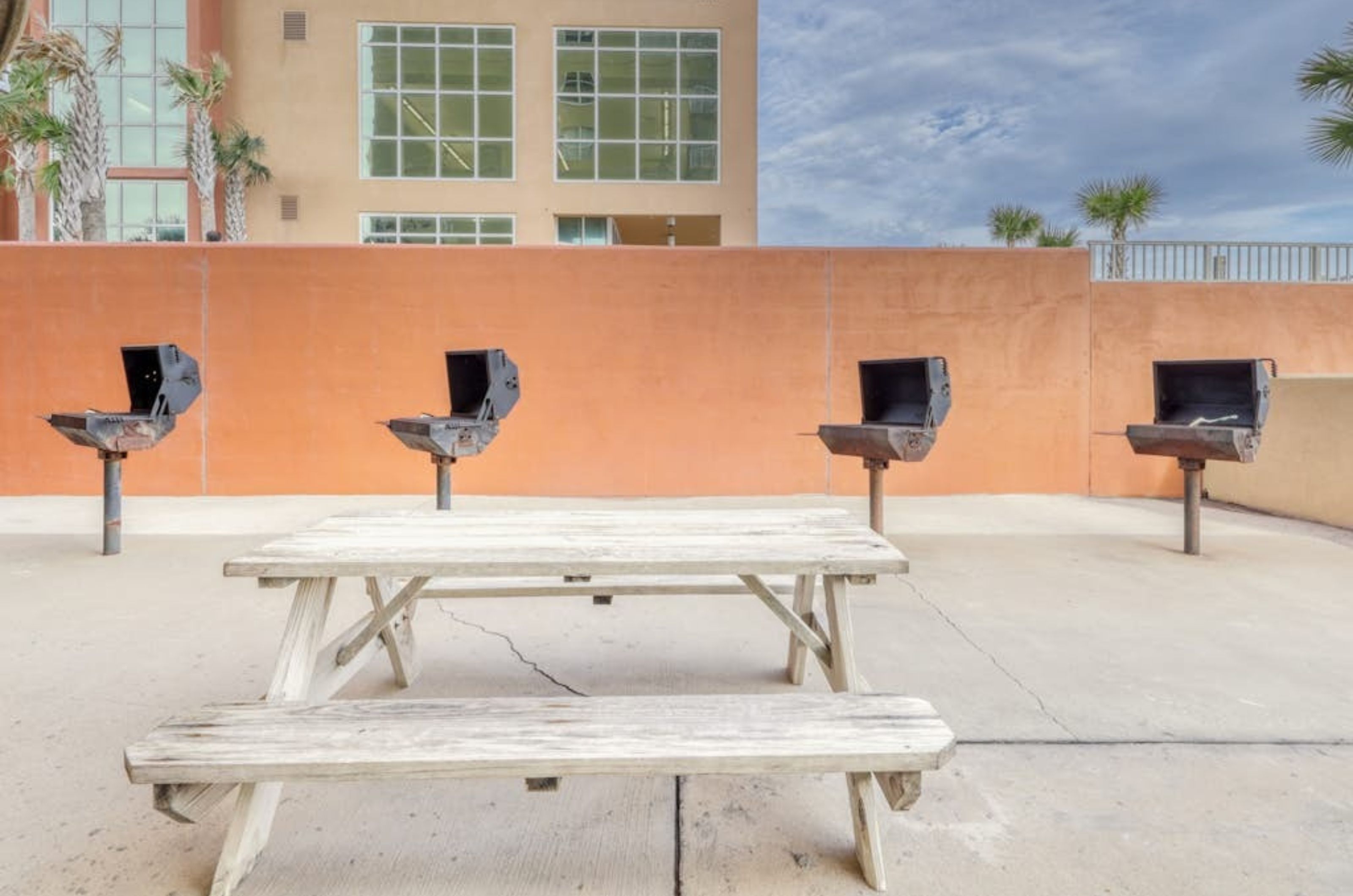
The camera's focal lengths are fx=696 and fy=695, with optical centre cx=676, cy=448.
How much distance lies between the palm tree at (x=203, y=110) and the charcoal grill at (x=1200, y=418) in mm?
16937

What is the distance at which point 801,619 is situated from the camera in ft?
7.60

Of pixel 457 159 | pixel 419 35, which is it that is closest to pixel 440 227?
pixel 457 159

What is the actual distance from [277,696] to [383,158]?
1681 cm

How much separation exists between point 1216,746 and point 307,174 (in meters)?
18.0

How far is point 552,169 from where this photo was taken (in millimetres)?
15562

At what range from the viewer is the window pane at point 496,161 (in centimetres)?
1564

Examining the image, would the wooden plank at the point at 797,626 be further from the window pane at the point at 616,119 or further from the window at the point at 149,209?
the window at the point at 149,209

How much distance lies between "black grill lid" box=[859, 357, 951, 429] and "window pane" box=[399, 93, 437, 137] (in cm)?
1429

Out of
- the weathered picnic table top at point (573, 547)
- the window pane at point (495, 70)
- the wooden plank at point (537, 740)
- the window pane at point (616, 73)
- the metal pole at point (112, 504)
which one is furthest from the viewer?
the window pane at point (616, 73)

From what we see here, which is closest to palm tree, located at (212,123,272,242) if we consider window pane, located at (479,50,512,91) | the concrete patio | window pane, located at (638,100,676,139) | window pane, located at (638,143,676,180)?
window pane, located at (479,50,512,91)

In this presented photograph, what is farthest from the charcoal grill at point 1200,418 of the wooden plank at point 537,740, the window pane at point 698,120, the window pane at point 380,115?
the window pane at point 380,115

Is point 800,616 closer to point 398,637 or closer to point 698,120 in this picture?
point 398,637

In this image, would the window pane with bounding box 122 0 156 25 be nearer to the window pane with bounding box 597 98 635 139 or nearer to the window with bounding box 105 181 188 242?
the window with bounding box 105 181 188 242

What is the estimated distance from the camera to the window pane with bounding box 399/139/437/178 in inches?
615
